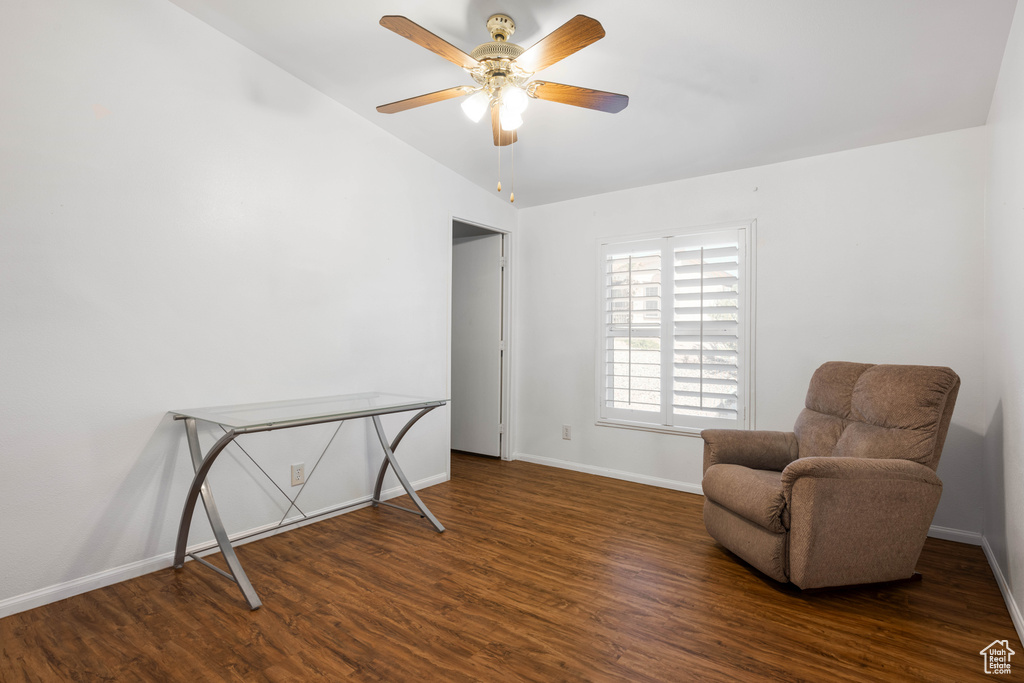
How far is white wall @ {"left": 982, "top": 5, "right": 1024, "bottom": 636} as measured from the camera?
1.92m

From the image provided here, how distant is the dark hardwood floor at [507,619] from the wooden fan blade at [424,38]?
7.14 feet

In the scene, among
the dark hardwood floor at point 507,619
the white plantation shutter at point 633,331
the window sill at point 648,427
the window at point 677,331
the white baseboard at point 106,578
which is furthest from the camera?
the white plantation shutter at point 633,331

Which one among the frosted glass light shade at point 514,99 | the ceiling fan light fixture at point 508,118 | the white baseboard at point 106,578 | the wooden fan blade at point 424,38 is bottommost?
the white baseboard at point 106,578

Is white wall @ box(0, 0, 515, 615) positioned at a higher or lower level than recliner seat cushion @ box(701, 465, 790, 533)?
Result: higher

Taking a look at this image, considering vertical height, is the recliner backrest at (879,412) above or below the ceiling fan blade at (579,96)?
below

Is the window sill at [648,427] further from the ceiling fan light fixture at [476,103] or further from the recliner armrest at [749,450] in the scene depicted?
the ceiling fan light fixture at [476,103]

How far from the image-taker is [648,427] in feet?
12.4

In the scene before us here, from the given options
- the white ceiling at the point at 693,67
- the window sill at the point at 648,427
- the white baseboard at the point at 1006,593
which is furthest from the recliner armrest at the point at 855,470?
the white ceiling at the point at 693,67

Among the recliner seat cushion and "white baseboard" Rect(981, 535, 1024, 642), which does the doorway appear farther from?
"white baseboard" Rect(981, 535, 1024, 642)

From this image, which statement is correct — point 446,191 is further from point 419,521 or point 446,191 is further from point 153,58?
point 419,521

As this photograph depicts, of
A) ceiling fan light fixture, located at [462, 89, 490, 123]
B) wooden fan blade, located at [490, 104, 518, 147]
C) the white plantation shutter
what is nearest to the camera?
ceiling fan light fixture, located at [462, 89, 490, 123]

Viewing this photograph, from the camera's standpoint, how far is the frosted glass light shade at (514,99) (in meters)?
2.09

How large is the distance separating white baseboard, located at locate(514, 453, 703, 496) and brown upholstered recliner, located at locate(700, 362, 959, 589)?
1.12 m

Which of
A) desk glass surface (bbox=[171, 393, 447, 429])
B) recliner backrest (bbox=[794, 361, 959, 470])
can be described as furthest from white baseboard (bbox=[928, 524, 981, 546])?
desk glass surface (bbox=[171, 393, 447, 429])
